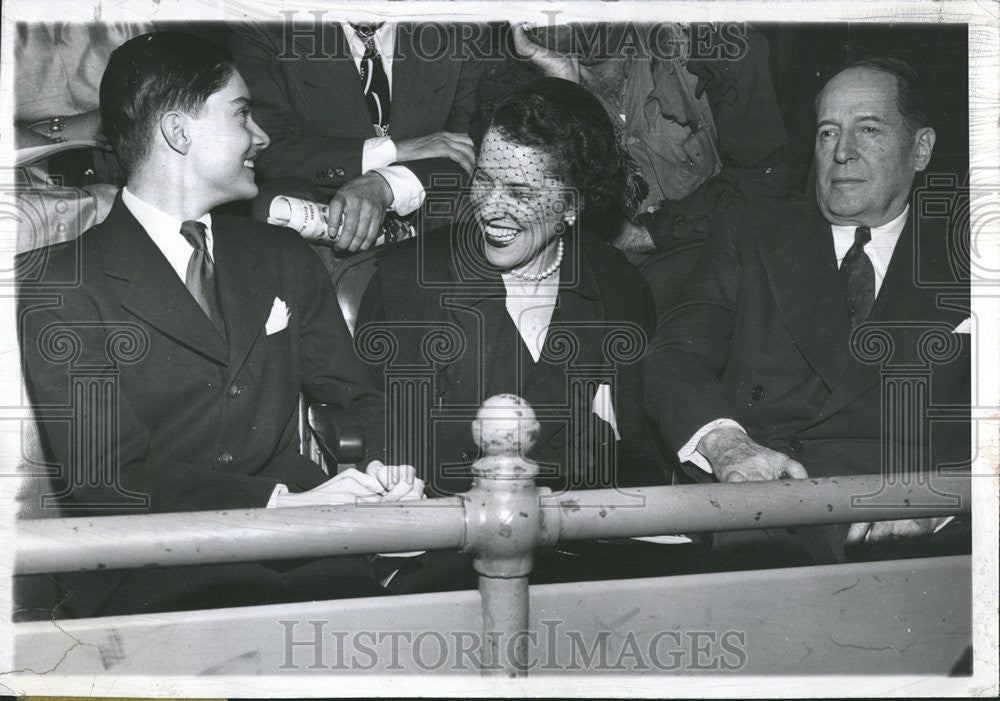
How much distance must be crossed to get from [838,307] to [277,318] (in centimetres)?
150

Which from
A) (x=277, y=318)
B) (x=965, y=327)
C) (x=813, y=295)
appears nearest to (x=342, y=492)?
(x=277, y=318)

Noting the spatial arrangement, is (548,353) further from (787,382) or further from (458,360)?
(787,382)

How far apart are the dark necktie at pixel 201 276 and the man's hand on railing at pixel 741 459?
4.27 ft

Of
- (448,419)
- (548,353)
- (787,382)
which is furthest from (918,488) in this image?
(448,419)

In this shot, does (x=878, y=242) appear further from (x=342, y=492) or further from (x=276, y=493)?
(x=276, y=493)

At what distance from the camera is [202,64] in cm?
294

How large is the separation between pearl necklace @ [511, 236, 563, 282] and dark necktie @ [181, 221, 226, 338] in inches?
30.3

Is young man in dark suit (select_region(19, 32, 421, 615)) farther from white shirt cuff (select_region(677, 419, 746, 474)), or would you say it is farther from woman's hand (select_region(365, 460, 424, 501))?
white shirt cuff (select_region(677, 419, 746, 474))

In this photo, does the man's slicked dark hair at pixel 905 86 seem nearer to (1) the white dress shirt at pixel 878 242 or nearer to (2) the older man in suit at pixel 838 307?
(2) the older man in suit at pixel 838 307

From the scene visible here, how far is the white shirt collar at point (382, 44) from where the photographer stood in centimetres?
307

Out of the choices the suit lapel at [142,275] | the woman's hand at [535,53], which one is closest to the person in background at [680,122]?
the woman's hand at [535,53]

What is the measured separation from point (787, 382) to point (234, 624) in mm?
1570

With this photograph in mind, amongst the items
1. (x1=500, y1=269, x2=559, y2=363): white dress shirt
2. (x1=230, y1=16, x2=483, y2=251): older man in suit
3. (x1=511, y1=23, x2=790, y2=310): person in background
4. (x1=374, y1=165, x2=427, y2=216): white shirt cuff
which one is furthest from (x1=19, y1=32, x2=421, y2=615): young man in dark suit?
(x1=511, y1=23, x2=790, y2=310): person in background

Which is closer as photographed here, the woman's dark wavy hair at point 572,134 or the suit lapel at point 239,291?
the suit lapel at point 239,291
